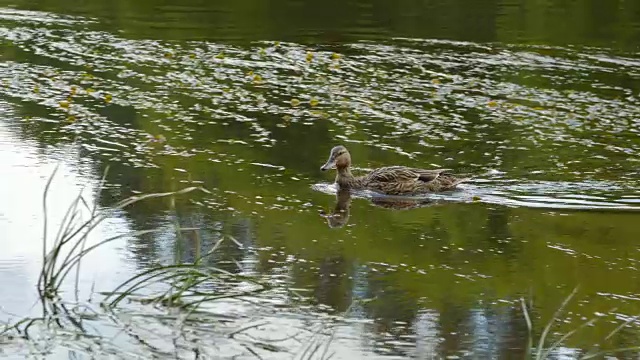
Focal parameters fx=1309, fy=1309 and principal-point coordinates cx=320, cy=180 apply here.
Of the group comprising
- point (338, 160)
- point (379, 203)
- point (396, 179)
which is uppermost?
point (338, 160)

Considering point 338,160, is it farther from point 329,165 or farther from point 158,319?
point 158,319

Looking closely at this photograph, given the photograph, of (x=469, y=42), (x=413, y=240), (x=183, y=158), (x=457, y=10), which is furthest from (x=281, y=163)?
(x=457, y=10)

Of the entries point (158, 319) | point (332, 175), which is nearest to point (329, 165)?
point (332, 175)

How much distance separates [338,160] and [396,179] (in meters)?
0.66

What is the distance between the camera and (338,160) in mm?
12312

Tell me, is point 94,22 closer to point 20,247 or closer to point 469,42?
point 469,42

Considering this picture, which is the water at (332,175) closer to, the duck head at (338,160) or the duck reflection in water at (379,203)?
the duck reflection in water at (379,203)

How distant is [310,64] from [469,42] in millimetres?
3535

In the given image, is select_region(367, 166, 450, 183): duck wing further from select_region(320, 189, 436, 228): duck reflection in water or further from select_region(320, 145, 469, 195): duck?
select_region(320, 189, 436, 228): duck reflection in water

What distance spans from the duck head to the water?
230mm

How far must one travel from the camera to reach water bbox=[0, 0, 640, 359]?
8.12 m

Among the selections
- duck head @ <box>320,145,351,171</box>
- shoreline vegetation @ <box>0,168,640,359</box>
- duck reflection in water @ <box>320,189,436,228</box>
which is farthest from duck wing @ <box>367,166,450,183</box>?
shoreline vegetation @ <box>0,168,640,359</box>

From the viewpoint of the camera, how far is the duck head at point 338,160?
40.4ft

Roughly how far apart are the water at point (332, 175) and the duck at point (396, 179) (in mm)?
126
